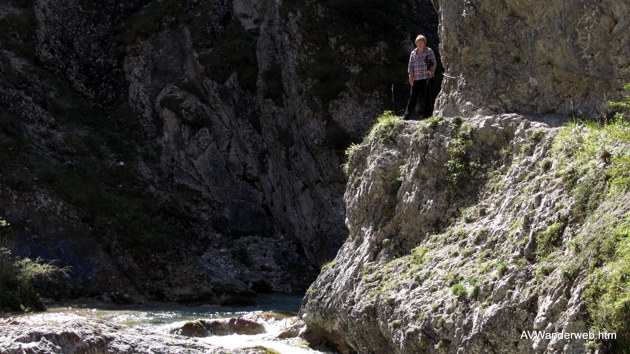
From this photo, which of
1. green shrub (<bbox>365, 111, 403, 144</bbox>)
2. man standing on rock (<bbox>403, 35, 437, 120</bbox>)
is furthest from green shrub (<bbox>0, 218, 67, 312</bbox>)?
man standing on rock (<bbox>403, 35, 437, 120</bbox>)

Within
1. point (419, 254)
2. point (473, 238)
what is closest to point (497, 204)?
point (473, 238)

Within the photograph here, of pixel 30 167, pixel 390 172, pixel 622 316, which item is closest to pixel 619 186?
pixel 622 316

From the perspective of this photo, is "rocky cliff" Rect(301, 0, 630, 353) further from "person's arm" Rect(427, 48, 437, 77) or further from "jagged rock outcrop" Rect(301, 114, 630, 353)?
"person's arm" Rect(427, 48, 437, 77)

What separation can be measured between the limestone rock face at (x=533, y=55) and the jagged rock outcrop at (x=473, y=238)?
778mm

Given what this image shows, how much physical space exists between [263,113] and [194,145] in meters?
3.43

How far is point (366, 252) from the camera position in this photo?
14.9m

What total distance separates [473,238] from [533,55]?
3.90 metres

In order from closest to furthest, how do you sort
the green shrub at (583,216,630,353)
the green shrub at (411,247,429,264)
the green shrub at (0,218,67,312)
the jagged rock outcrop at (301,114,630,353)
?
the green shrub at (583,216,630,353), the jagged rock outcrop at (301,114,630,353), the green shrub at (411,247,429,264), the green shrub at (0,218,67,312)

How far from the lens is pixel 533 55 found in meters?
14.1

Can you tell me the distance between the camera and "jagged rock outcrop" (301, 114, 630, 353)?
9781 mm

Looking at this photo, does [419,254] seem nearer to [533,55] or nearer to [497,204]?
[497,204]

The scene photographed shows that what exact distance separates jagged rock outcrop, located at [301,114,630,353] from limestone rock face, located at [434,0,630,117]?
2.55ft

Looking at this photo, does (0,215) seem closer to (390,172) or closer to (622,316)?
(390,172)

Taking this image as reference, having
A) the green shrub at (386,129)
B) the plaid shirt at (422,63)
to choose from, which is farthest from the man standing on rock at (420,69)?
the green shrub at (386,129)
